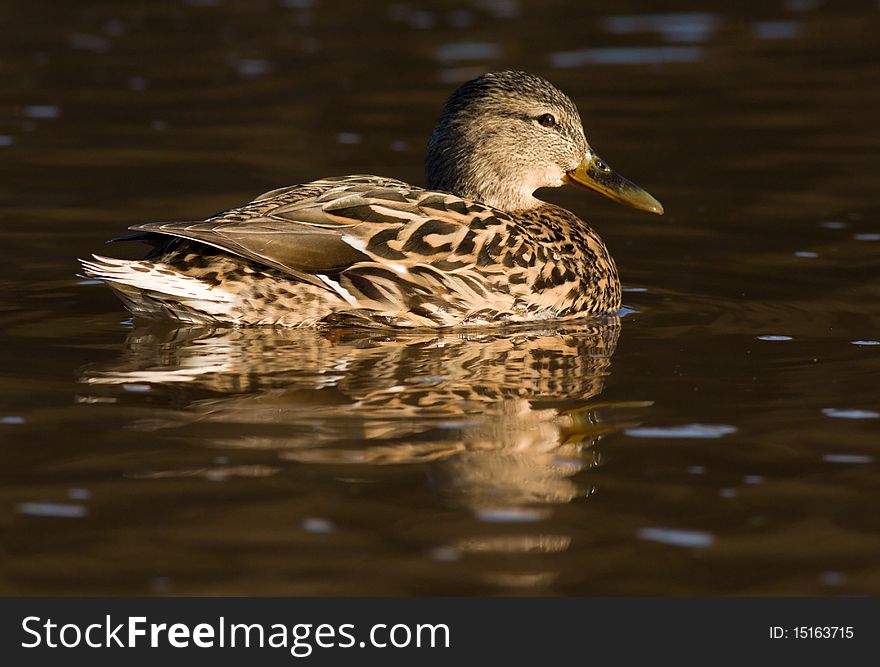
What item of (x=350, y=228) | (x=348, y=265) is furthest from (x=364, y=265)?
(x=350, y=228)

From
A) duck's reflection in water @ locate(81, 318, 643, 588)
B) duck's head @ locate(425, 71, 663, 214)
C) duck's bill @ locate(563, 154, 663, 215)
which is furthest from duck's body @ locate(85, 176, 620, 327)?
duck's bill @ locate(563, 154, 663, 215)

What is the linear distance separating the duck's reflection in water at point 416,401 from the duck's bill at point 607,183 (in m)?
1.24

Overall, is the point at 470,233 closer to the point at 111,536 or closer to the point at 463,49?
the point at 111,536

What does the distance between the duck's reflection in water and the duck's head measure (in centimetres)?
122

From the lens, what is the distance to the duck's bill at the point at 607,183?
407 inches

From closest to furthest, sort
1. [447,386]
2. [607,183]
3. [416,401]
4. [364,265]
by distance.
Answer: [416,401], [447,386], [364,265], [607,183]

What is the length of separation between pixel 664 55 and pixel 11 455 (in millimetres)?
12219

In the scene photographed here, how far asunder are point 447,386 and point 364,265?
133 cm

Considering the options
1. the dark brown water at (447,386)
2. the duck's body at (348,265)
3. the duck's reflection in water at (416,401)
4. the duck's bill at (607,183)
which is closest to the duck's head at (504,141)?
the duck's bill at (607,183)

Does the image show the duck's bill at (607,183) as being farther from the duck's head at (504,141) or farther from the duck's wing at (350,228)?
the duck's wing at (350,228)

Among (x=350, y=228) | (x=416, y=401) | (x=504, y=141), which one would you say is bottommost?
(x=416, y=401)

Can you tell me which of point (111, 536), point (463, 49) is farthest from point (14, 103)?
point (111, 536)

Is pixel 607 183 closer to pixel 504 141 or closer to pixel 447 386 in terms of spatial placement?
pixel 504 141

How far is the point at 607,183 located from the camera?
408 inches
